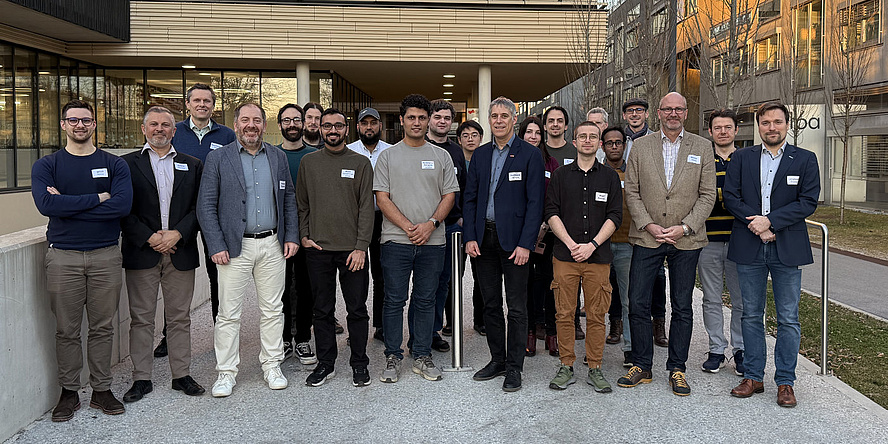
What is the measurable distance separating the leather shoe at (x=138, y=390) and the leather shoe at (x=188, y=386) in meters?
0.19

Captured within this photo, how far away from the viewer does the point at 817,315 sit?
8.26 metres

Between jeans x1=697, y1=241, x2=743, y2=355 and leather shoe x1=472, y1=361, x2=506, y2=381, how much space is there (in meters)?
1.78

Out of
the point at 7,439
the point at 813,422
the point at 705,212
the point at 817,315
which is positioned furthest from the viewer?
Answer: the point at 817,315

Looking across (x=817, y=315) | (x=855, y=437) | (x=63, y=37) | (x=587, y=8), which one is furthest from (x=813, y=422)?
(x=63, y=37)

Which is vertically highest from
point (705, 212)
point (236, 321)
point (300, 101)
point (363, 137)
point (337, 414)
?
point (300, 101)

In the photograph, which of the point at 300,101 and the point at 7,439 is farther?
the point at 300,101

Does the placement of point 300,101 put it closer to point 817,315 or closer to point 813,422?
point 817,315

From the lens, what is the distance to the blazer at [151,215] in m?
5.09

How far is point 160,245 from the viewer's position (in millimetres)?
5109

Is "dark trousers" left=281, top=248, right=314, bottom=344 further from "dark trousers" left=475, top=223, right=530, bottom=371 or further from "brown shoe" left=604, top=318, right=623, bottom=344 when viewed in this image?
"brown shoe" left=604, top=318, right=623, bottom=344

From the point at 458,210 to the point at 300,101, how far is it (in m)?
15.5

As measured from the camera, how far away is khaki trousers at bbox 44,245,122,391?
4.68 meters

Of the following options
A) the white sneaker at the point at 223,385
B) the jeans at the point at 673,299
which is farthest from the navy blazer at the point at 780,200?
the white sneaker at the point at 223,385

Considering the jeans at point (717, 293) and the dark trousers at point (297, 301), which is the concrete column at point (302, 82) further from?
the jeans at point (717, 293)
